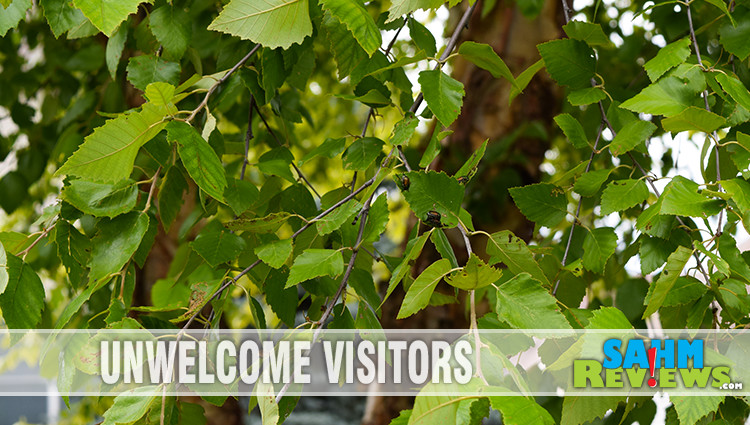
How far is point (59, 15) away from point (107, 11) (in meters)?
0.21

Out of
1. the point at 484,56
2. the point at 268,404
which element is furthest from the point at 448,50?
the point at 268,404

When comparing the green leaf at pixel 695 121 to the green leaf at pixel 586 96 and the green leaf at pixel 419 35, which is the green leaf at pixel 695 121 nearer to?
the green leaf at pixel 586 96

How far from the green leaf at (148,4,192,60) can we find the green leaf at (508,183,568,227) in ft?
1.35

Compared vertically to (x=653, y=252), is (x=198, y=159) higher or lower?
higher

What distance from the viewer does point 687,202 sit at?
48cm

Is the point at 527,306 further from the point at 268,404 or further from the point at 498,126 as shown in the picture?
the point at 498,126

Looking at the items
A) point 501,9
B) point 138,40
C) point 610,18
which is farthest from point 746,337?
point 610,18

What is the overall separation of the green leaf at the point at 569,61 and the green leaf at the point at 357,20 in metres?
0.22

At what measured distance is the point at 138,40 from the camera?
781 millimetres

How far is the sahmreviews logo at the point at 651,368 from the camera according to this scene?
490mm

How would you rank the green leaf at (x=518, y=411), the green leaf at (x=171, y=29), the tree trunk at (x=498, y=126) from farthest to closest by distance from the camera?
the tree trunk at (x=498, y=126), the green leaf at (x=171, y=29), the green leaf at (x=518, y=411)

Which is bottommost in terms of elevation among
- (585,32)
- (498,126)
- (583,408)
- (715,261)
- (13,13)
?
(498,126)

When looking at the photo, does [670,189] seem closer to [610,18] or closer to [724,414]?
[724,414]

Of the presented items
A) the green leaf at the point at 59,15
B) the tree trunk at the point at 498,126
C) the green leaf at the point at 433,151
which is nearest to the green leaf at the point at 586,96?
the green leaf at the point at 433,151
